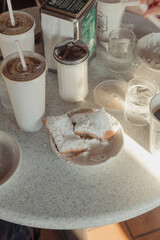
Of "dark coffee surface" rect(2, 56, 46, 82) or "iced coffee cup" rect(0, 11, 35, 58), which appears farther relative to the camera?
"iced coffee cup" rect(0, 11, 35, 58)

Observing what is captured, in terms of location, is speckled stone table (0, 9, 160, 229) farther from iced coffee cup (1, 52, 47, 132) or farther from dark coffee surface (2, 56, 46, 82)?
dark coffee surface (2, 56, 46, 82)

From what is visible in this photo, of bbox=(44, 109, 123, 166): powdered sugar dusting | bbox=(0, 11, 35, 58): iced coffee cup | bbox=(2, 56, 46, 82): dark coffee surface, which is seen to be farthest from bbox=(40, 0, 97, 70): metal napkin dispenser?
bbox=(44, 109, 123, 166): powdered sugar dusting

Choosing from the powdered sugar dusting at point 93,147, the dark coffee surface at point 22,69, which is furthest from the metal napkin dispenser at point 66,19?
the powdered sugar dusting at point 93,147

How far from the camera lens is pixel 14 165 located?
0.85m

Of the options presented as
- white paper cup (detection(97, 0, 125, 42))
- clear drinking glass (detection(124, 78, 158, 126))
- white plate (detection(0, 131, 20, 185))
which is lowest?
white plate (detection(0, 131, 20, 185))

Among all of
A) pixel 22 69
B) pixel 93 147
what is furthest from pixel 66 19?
pixel 93 147

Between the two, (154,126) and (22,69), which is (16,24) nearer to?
(22,69)

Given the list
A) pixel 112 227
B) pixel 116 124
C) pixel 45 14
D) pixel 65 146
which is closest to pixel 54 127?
pixel 65 146

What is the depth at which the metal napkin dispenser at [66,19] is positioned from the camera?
94 cm

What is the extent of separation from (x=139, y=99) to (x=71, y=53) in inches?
9.1

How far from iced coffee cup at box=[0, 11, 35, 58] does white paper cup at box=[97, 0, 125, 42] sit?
245 mm

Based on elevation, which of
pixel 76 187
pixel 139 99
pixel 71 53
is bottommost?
pixel 76 187

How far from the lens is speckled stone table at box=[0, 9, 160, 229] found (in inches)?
30.3

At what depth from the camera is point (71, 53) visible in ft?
2.96
